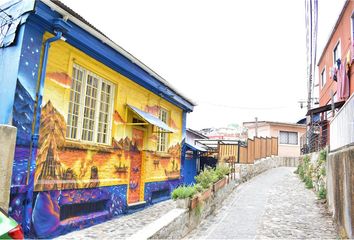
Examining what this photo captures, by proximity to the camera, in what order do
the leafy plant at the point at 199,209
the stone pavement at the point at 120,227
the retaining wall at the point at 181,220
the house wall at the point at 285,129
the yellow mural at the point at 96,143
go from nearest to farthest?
the retaining wall at the point at 181,220 < the yellow mural at the point at 96,143 < the stone pavement at the point at 120,227 < the leafy plant at the point at 199,209 < the house wall at the point at 285,129

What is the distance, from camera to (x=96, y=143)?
7.82 metres

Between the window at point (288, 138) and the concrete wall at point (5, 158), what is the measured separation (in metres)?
30.6

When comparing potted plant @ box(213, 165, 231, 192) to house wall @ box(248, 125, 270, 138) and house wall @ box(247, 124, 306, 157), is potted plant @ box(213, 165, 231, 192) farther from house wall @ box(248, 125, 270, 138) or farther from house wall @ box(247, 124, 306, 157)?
house wall @ box(248, 125, 270, 138)

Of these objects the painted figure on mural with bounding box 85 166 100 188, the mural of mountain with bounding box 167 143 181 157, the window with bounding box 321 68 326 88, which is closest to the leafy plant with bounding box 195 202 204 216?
the painted figure on mural with bounding box 85 166 100 188

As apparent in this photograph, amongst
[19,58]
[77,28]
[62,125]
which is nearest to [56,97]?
[62,125]

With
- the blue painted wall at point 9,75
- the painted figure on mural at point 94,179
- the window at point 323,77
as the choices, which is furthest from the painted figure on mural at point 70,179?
the window at point 323,77

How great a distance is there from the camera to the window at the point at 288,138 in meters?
31.9

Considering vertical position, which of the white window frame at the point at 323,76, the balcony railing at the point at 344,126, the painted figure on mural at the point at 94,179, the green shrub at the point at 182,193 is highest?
the white window frame at the point at 323,76

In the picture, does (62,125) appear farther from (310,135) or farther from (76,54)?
(310,135)

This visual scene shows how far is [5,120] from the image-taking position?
17.8ft

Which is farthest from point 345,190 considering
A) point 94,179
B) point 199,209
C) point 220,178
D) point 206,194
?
point 94,179

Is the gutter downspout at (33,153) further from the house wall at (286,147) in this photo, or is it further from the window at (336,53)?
the house wall at (286,147)

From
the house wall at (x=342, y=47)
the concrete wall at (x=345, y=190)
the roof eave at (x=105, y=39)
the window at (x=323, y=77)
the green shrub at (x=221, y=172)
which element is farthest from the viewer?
the window at (x=323, y=77)

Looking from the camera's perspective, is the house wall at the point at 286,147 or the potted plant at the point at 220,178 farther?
the house wall at the point at 286,147
